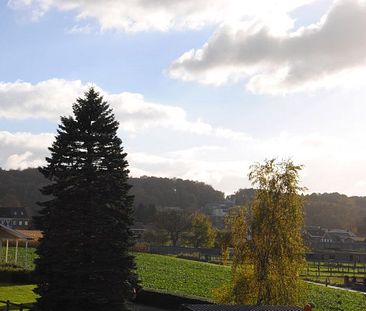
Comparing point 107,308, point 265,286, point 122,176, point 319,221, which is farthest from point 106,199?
point 319,221

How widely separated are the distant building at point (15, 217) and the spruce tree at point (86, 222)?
109763 millimetres

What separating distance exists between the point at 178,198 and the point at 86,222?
15486 cm

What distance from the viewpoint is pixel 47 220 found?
2220cm

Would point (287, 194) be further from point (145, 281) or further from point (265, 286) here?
point (145, 281)

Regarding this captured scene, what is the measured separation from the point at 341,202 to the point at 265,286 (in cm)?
17376

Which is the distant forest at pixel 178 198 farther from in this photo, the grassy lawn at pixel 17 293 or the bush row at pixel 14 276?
the grassy lawn at pixel 17 293

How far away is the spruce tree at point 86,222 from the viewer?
21703 mm

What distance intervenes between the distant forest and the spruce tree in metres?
→ 116

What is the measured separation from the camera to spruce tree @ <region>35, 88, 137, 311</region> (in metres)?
21.7

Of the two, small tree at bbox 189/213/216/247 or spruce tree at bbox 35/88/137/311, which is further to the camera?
small tree at bbox 189/213/216/247

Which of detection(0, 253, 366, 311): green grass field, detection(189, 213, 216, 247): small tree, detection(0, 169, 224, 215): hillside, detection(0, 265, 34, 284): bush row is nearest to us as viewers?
detection(0, 253, 366, 311): green grass field

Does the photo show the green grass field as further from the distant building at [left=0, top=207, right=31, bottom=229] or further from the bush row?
the distant building at [left=0, top=207, right=31, bottom=229]

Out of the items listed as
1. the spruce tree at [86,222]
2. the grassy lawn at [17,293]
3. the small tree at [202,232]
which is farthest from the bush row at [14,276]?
the small tree at [202,232]

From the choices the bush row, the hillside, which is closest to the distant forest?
the hillside
